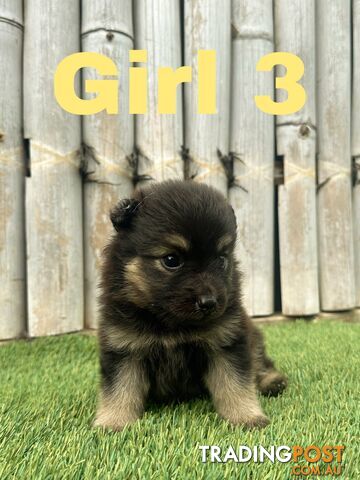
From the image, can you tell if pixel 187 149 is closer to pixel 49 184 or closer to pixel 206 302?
pixel 49 184

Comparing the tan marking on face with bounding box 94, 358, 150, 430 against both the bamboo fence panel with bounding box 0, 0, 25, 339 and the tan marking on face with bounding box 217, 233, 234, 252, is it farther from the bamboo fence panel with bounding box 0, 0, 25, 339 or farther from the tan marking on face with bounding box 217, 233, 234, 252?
the bamboo fence panel with bounding box 0, 0, 25, 339

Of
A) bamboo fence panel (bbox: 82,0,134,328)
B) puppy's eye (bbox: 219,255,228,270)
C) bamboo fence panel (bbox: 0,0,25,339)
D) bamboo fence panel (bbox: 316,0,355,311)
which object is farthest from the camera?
bamboo fence panel (bbox: 316,0,355,311)

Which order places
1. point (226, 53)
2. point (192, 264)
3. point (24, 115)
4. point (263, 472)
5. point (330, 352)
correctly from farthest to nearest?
point (226, 53)
point (24, 115)
point (330, 352)
point (192, 264)
point (263, 472)

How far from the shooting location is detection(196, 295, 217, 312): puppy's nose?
1.88 meters

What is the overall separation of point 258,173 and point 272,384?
2.40 m

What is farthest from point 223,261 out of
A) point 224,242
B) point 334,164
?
point 334,164

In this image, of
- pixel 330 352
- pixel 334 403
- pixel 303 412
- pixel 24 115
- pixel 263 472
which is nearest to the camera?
pixel 263 472

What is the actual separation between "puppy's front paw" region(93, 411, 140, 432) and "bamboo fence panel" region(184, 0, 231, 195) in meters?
2.59

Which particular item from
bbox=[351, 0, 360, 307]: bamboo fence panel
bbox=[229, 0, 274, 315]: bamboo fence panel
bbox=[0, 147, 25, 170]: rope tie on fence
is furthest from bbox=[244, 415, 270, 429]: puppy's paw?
bbox=[351, 0, 360, 307]: bamboo fence panel

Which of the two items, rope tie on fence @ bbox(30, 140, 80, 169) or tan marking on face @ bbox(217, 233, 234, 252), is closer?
tan marking on face @ bbox(217, 233, 234, 252)

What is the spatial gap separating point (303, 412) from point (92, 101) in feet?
10.1


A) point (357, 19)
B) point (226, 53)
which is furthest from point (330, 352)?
point (357, 19)

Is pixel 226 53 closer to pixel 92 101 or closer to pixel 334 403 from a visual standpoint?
pixel 92 101

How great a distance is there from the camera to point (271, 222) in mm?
4480
